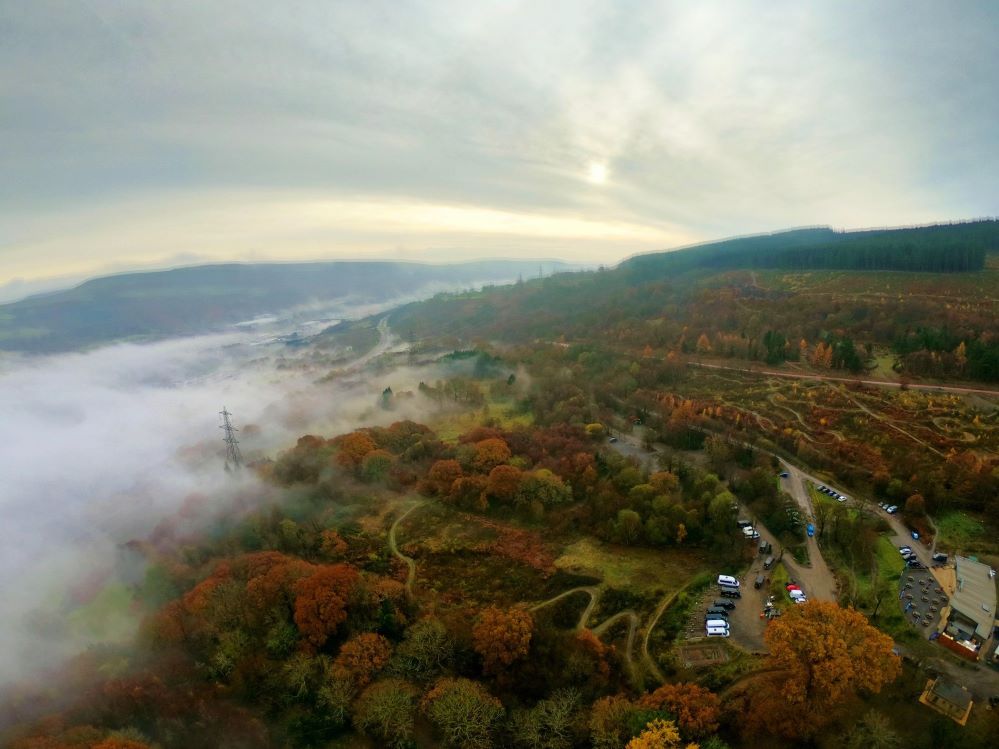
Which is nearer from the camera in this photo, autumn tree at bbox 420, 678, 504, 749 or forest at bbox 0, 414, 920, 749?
forest at bbox 0, 414, 920, 749

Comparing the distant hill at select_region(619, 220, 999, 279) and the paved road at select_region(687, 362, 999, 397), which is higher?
the distant hill at select_region(619, 220, 999, 279)

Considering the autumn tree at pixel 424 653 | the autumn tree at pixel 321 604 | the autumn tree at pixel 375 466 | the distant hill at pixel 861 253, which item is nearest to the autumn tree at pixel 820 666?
the autumn tree at pixel 424 653

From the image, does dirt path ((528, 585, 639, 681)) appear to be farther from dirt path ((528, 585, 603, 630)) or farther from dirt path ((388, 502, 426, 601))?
dirt path ((388, 502, 426, 601))

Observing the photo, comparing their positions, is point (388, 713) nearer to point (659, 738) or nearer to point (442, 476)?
point (659, 738)

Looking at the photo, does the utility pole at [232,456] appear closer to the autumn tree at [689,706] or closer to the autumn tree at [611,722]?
the autumn tree at [611,722]

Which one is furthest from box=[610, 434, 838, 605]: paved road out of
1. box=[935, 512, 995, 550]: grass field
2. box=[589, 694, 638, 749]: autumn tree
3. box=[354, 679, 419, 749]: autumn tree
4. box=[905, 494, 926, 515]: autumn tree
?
box=[354, 679, 419, 749]: autumn tree

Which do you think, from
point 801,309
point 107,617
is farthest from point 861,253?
point 107,617

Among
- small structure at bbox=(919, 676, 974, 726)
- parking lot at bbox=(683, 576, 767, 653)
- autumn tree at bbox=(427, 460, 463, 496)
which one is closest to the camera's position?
small structure at bbox=(919, 676, 974, 726)
